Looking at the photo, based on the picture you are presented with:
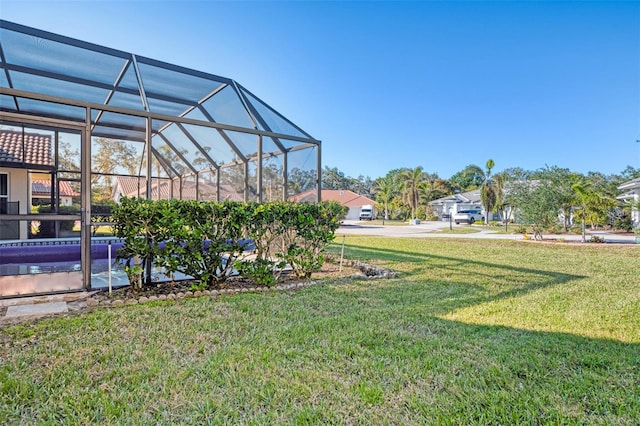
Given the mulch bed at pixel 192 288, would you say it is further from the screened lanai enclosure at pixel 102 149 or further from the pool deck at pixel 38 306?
the screened lanai enclosure at pixel 102 149

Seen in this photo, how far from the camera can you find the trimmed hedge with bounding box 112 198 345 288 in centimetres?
468

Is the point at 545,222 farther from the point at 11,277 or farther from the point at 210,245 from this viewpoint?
the point at 11,277

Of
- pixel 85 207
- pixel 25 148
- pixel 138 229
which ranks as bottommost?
pixel 138 229

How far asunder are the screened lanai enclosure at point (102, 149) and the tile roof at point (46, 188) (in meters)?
0.04

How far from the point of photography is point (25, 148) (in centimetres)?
705

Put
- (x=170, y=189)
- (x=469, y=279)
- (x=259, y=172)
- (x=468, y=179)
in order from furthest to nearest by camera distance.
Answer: (x=468, y=179)
(x=170, y=189)
(x=259, y=172)
(x=469, y=279)

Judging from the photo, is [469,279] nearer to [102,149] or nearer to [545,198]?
[102,149]

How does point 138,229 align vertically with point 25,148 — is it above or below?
below

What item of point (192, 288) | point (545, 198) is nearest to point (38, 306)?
point (192, 288)

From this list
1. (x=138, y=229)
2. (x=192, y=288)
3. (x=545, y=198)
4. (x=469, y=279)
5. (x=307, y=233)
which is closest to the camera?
(x=138, y=229)

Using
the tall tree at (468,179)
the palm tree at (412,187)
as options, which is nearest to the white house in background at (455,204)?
the palm tree at (412,187)

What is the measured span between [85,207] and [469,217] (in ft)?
118

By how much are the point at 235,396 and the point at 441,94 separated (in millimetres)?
23134

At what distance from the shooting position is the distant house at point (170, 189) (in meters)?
7.52
